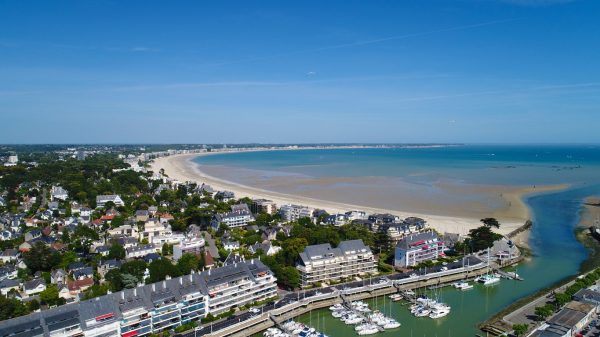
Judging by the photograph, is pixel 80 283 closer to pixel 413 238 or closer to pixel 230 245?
pixel 230 245

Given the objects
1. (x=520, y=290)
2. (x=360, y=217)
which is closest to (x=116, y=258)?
(x=360, y=217)

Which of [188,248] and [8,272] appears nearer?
[8,272]

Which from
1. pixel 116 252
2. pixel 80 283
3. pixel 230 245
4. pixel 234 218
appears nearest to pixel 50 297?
pixel 80 283

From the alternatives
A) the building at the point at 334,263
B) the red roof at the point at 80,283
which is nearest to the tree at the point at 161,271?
the red roof at the point at 80,283

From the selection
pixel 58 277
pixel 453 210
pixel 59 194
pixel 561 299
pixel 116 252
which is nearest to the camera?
pixel 561 299

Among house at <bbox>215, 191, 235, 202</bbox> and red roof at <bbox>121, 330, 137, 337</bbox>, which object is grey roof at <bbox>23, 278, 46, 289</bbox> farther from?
house at <bbox>215, 191, 235, 202</bbox>

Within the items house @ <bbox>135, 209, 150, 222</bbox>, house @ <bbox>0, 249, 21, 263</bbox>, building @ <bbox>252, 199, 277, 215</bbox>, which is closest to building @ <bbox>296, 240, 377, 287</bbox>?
building @ <bbox>252, 199, 277, 215</bbox>
